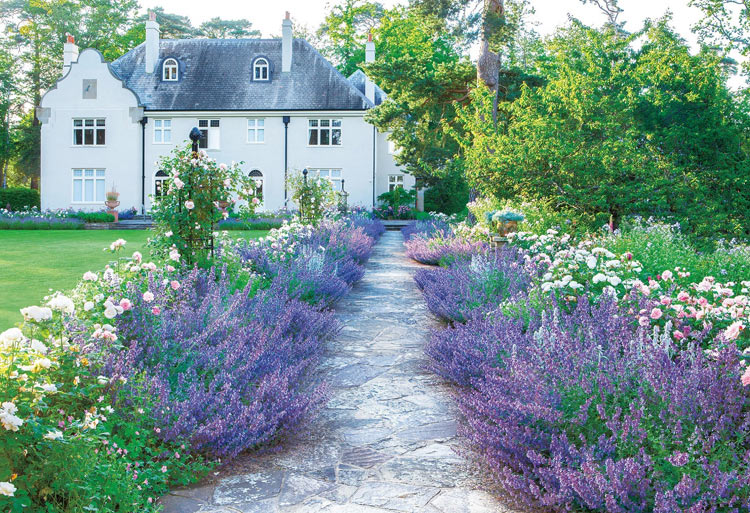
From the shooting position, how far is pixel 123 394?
3244 mm

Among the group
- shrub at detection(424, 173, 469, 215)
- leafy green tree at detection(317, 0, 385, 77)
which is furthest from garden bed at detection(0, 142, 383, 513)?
leafy green tree at detection(317, 0, 385, 77)

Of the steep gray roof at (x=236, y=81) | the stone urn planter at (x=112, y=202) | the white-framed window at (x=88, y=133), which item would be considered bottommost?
the stone urn planter at (x=112, y=202)

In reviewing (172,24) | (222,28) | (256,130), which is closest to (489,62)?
(256,130)

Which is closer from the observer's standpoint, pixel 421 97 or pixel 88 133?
pixel 421 97

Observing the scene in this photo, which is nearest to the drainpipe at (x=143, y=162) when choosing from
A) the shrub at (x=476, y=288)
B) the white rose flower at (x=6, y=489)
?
the shrub at (x=476, y=288)

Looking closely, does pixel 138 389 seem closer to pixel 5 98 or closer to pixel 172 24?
A: pixel 5 98

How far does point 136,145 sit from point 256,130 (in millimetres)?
5644

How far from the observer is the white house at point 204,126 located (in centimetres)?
2966

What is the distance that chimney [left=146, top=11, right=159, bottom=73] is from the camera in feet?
100.0

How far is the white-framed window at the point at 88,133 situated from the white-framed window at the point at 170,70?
11.9ft

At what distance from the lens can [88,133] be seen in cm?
3016

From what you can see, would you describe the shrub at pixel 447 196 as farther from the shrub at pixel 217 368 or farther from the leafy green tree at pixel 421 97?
the shrub at pixel 217 368

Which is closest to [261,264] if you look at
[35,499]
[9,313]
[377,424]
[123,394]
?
[9,313]

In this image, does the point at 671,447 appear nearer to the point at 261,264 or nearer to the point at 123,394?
the point at 123,394
